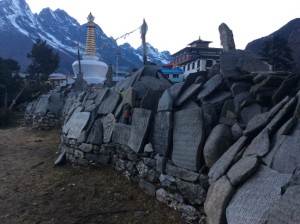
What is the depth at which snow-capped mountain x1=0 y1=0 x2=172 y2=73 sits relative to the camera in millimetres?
88781

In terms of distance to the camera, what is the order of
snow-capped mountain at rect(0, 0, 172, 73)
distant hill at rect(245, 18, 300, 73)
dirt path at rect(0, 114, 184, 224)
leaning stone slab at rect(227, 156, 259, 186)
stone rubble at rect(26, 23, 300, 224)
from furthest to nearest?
snow-capped mountain at rect(0, 0, 172, 73)
distant hill at rect(245, 18, 300, 73)
dirt path at rect(0, 114, 184, 224)
leaning stone slab at rect(227, 156, 259, 186)
stone rubble at rect(26, 23, 300, 224)

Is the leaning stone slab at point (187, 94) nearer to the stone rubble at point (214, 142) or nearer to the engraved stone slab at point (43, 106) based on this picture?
the stone rubble at point (214, 142)

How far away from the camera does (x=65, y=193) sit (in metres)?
6.04

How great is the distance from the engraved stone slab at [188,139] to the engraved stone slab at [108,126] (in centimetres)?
205

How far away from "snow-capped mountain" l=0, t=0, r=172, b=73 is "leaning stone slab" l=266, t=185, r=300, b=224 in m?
78.5

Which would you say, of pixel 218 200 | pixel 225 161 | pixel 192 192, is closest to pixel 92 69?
pixel 192 192

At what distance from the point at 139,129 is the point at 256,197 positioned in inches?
122

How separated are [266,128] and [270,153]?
1.30 feet

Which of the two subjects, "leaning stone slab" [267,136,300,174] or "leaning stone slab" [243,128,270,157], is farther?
"leaning stone slab" [243,128,270,157]

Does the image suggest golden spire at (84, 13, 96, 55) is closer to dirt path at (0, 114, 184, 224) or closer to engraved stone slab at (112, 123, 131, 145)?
dirt path at (0, 114, 184, 224)

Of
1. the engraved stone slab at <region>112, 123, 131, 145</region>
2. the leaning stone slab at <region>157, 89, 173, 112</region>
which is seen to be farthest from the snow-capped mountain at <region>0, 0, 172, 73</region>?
the leaning stone slab at <region>157, 89, 173, 112</region>

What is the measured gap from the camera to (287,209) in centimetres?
281

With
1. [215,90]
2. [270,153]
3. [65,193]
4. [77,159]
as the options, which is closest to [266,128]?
[270,153]

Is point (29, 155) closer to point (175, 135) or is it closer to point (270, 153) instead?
point (175, 135)
